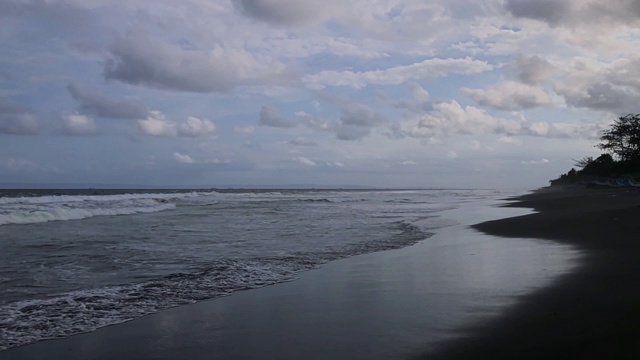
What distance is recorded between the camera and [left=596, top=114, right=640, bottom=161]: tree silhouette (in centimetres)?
7444

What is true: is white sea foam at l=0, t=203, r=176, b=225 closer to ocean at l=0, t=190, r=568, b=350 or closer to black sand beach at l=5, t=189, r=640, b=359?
ocean at l=0, t=190, r=568, b=350

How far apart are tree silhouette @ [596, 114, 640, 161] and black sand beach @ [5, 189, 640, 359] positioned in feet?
242

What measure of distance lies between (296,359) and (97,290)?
4.98m

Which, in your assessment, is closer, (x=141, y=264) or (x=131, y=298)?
(x=131, y=298)

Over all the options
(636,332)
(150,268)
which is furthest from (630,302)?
(150,268)

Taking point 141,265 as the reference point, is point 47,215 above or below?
above

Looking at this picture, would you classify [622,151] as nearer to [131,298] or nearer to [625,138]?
[625,138]

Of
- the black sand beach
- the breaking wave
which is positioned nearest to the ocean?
the breaking wave

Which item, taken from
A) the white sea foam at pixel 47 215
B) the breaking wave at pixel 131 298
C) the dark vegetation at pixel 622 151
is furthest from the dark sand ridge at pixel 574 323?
the dark vegetation at pixel 622 151

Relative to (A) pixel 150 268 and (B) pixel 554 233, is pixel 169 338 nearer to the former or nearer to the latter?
(A) pixel 150 268

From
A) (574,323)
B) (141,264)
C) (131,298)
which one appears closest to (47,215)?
(141,264)

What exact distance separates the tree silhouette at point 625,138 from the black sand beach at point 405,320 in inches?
2903

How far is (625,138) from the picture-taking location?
259ft

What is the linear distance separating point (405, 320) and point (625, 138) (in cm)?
8542
